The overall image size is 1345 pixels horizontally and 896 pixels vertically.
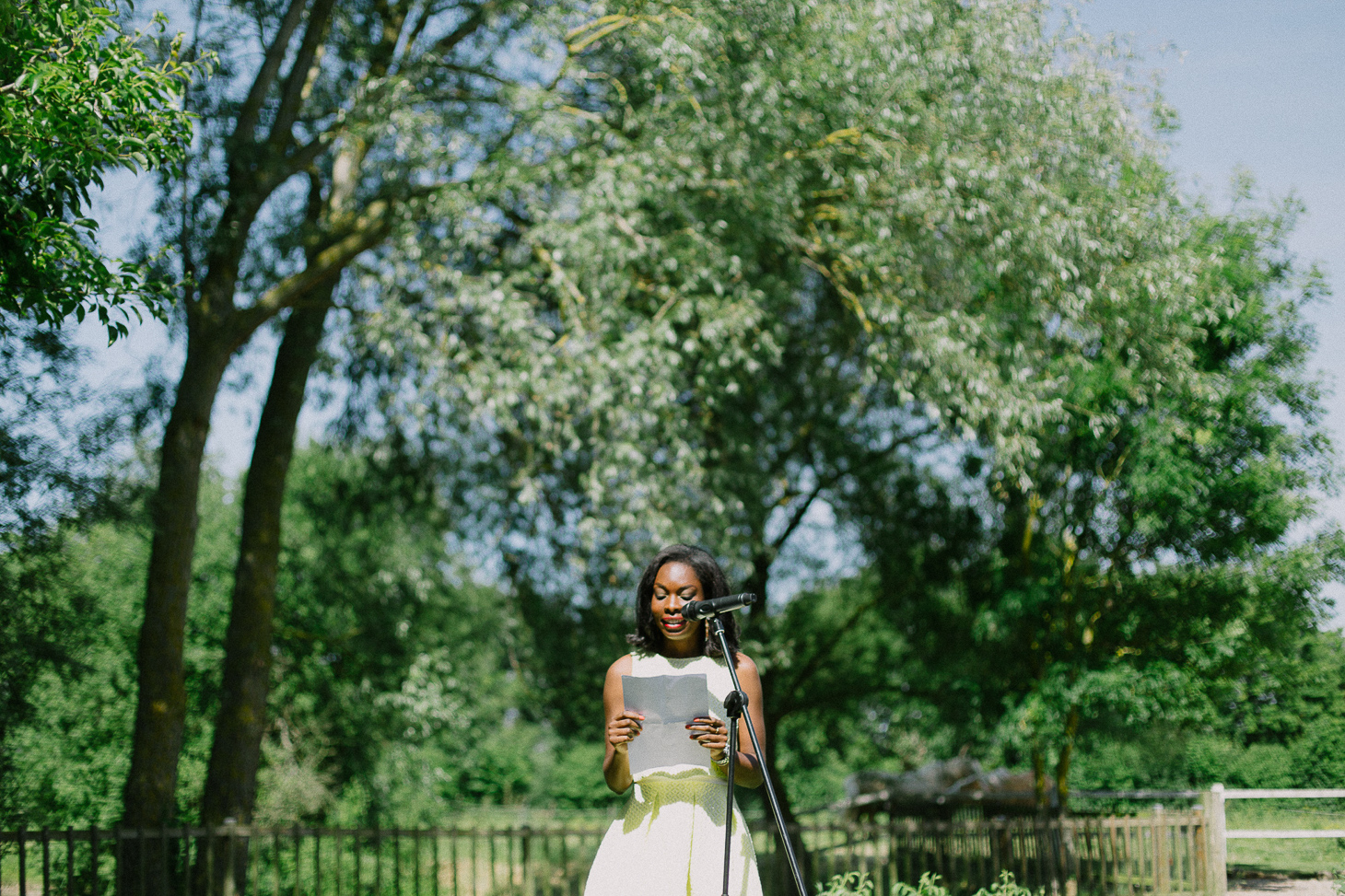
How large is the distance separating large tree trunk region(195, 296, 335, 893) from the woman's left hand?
24.4ft

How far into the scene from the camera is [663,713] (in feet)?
10.1

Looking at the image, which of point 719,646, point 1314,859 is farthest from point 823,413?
point 719,646

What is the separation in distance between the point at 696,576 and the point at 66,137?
3128 millimetres

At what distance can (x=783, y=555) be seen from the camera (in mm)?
15289

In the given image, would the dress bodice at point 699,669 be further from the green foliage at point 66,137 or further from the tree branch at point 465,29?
the tree branch at point 465,29

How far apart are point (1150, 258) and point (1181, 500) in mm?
2322

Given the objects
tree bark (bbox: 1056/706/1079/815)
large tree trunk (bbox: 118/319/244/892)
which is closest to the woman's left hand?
large tree trunk (bbox: 118/319/244/892)

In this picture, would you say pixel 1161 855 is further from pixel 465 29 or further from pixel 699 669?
pixel 465 29

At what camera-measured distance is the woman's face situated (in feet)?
11.2

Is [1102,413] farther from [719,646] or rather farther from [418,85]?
[719,646]

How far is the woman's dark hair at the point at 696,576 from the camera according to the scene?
11.5ft

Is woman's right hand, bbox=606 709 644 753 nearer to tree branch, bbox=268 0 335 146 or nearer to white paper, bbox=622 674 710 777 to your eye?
white paper, bbox=622 674 710 777

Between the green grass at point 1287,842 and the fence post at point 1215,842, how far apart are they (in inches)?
3.8

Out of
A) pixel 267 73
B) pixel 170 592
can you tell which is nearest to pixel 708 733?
pixel 170 592
